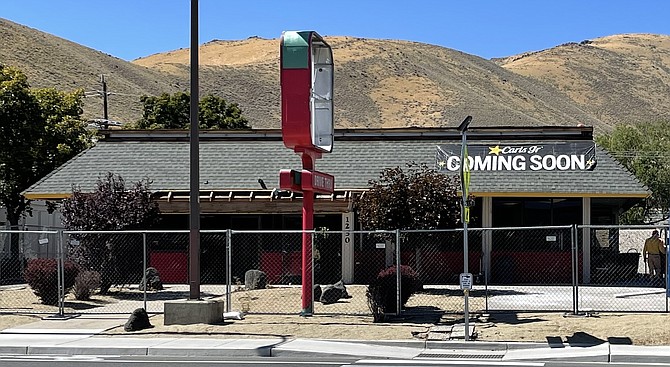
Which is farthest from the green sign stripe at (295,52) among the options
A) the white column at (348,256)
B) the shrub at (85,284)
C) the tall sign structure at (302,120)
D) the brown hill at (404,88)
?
the brown hill at (404,88)

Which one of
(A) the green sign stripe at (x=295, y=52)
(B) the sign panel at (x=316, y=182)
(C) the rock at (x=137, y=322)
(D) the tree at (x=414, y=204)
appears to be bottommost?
(C) the rock at (x=137, y=322)

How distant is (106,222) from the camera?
2395 cm

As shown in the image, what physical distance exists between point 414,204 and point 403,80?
9965 cm

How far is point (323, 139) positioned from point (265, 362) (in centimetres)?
732

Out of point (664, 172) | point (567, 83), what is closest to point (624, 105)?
point (567, 83)

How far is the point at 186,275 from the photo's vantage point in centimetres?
2752

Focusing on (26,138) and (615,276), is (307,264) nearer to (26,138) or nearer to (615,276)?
(615,276)

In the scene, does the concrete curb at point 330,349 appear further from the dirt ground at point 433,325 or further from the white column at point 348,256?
the white column at point 348,256

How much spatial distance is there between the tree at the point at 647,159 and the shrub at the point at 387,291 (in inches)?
1416

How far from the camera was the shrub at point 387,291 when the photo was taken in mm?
17844

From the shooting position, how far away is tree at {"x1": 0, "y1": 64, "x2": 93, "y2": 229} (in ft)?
109

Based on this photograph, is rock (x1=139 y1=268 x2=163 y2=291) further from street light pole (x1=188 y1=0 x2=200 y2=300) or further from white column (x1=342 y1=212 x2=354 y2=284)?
street light pole (x1=188 y1=0 x2=200 y2=300)

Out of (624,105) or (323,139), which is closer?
(323,139)

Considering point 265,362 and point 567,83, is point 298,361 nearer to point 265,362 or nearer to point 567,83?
point 265,362
